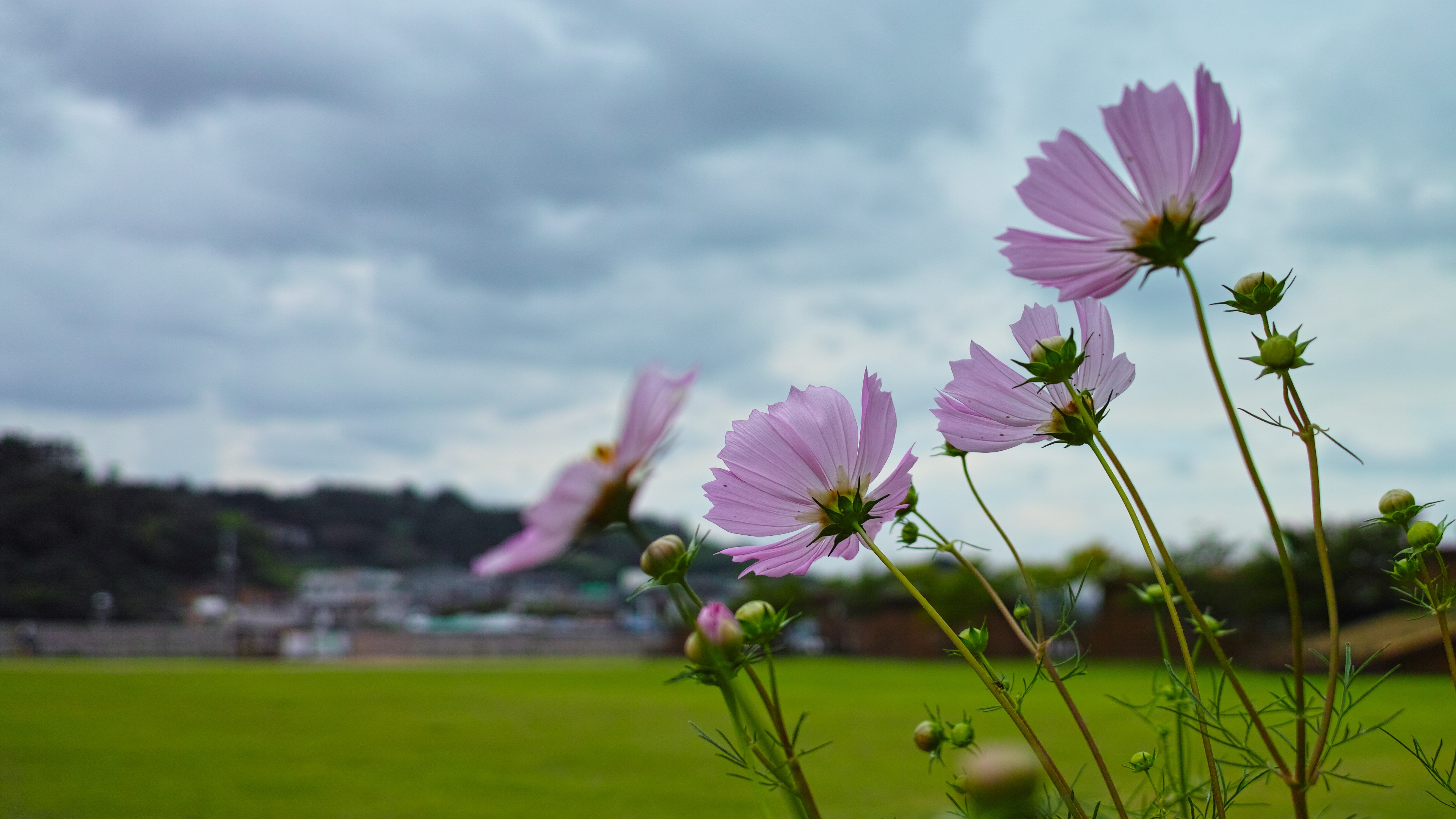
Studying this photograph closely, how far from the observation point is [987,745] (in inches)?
9.5

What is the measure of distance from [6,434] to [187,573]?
9.65 metres

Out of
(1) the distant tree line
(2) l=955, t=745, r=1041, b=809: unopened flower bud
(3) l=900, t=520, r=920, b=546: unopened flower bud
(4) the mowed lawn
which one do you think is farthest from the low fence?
(2) l=955, t=745, r=1041, b=809: unopened flower bud

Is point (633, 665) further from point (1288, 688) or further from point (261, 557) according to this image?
point (261, 557)

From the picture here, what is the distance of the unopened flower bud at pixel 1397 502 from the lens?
44 cm

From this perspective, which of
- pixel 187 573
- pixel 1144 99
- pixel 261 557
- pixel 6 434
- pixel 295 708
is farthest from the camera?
pixel 261 557

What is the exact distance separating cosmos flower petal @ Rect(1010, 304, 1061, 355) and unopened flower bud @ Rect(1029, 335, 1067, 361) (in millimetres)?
27

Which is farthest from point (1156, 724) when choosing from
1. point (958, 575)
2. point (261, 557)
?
point (261, 557)

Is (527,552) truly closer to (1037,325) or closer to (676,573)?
(676,573)

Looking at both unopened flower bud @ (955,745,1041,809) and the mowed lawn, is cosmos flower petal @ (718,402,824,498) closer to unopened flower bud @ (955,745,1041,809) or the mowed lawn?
unopened flower bud @ (955,745,1041,809)

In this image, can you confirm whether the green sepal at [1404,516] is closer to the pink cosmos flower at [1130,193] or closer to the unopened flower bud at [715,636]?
the pink cosmos flower at [1130,193]

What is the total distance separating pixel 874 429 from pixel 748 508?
58 mm

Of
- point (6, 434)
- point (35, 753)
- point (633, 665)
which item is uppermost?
point (6, 434)

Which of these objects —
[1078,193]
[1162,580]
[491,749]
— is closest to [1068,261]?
[1078,193]

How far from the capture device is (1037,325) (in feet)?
1.40
